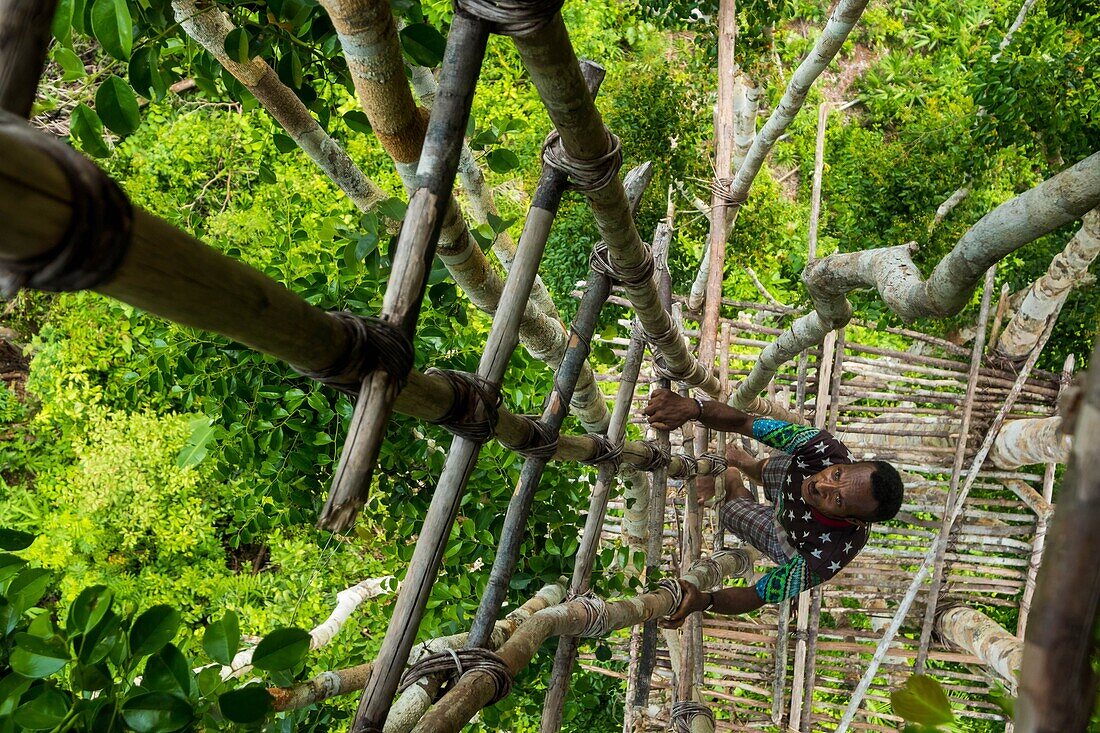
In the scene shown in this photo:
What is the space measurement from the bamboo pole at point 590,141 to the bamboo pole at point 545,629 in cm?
73

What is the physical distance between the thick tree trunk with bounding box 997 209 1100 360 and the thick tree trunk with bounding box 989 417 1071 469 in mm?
496

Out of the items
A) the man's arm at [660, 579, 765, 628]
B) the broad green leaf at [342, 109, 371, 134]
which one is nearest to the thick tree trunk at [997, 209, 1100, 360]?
the man's arm at [660, 579, 765, 628]

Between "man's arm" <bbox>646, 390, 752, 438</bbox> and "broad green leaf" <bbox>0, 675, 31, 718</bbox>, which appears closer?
"broad green leaf" <bbox>0, 675, 31, 718</bbox>

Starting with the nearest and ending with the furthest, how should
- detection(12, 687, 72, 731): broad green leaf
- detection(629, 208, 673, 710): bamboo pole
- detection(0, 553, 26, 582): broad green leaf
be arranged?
detection(12, 687, 72, 731): broad green leaf
detection(0, 553, 26, 582): broad green leaf
detection(629, 208, 673, 710): bamboo pole

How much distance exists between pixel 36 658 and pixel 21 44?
1.90ft

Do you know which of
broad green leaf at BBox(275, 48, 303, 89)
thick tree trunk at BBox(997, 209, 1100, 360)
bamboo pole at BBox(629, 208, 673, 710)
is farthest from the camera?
thick tree trunk at BBox(997, 209, 1100, 360)

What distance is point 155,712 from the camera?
753 mm

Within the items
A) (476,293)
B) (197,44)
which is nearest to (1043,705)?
(476,293)

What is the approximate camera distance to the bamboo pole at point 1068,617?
14.4 inches

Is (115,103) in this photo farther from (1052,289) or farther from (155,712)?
(1052,289)

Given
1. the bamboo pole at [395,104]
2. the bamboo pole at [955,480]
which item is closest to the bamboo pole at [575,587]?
the bamboo pole at [395,104]

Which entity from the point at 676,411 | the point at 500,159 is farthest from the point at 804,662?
the point at 500,159

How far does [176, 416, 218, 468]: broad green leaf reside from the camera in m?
1.78

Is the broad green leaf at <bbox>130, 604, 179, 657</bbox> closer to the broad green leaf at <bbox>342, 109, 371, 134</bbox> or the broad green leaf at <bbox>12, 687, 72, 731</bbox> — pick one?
the broad green leaf at <bbox>12, 687, 72, 731</bbox>
